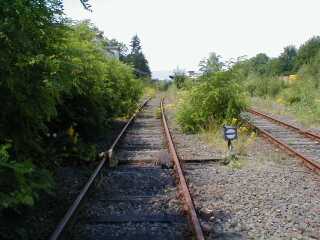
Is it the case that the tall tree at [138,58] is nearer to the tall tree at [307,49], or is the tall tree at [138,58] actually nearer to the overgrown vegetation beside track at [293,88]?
the tall tree at [307,49]

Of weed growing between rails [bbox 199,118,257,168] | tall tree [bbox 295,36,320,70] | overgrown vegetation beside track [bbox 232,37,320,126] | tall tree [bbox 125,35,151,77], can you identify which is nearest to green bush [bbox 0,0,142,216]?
weed growing between rails [bbox 199,118,257,168]

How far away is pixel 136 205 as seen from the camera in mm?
8117

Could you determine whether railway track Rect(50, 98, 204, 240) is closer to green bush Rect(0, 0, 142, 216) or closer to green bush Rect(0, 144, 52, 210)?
green bush Rect(0, 0, 142, 216)

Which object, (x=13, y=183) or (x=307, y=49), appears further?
(x=307, y=49)

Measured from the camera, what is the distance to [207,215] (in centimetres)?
753

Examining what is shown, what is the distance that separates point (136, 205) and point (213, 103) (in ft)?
36.0

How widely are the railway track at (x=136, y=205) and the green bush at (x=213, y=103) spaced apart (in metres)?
6.33

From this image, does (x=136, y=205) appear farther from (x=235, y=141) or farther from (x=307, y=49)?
(x=307, y=49)

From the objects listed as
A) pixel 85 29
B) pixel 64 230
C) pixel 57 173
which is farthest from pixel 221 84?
pixel 64 230

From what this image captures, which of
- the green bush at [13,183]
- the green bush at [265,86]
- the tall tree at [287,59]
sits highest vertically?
the green bush at [13,183]

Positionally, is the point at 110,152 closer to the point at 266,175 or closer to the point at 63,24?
the point at 266,175

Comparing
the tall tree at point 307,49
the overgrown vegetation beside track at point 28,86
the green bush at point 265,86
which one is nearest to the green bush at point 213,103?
the overgrown vegetation beside track at point 28,86

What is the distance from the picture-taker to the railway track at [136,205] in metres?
6.76

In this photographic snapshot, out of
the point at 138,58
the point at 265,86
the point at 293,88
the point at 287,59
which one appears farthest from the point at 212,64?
the point at 138,58
